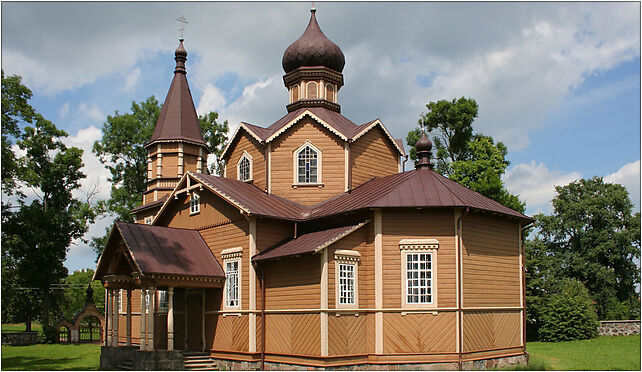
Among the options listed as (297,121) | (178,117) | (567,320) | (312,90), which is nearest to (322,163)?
(297,121)

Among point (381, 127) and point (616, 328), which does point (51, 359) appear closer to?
point (381, 127)

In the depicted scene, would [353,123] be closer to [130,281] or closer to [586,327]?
[130,281]

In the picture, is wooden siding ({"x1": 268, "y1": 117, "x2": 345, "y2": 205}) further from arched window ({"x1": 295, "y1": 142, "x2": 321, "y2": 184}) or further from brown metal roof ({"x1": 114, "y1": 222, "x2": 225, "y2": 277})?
brown metal roof ({"x1": 114, "y1": 222, "x2": 225, "y2": 277})

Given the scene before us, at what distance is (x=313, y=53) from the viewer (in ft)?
77.4

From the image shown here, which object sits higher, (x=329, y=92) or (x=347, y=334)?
(x=329, y=92)

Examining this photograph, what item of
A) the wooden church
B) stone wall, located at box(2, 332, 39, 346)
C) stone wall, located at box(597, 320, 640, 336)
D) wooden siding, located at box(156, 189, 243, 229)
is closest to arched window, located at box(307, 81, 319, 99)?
the wooden church

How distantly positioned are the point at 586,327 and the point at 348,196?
15.4 meters

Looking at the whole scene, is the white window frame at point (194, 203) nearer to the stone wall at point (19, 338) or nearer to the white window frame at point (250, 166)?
the white window frame at point (250, 166)

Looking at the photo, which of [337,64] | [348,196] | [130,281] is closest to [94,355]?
[130,281]

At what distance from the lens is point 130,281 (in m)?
19.2

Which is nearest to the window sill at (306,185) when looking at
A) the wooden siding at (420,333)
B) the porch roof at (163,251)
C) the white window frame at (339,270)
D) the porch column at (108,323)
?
the porch roof at (163,251)

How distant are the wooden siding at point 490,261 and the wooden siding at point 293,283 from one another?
4.22 metres

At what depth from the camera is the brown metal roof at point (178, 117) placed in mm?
28703

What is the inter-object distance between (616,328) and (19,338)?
3123 centimetres
